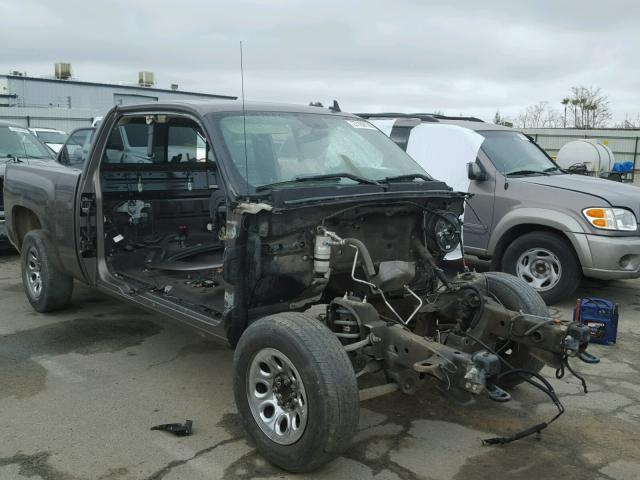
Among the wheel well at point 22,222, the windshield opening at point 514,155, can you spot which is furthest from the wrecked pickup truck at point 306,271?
the windshield opening at point 514,155

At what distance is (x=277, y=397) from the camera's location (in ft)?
11.0

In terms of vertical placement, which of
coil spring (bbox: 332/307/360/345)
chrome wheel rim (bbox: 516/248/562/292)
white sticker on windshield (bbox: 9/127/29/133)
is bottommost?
chrome wheel rim (bbox: 516/248/562/292)

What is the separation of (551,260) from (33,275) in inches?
212

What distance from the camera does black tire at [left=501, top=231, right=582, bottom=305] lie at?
6602 mm

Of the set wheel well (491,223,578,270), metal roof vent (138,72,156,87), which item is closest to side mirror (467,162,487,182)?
wheel well (491,223,578,270)

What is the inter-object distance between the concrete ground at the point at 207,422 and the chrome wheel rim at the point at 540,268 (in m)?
1.33

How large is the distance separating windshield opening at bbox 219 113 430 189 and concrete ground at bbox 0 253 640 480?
1555 millimetres

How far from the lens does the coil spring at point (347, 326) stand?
3.51 meters

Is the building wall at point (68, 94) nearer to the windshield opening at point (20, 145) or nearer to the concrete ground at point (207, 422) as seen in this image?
the windshield opening at point (20, 145)

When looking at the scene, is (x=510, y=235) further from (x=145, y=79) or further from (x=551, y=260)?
(x=145, y=79)

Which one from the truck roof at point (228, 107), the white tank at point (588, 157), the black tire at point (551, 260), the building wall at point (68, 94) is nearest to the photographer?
the truck roof at point (228, 107)

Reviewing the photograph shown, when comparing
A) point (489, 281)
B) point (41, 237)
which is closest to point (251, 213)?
point (489, 281)

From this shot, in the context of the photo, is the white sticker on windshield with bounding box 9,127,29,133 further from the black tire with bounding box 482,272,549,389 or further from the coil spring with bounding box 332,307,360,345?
the black tire with bounding box 482,272,549,389

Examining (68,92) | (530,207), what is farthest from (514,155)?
(68,92)
